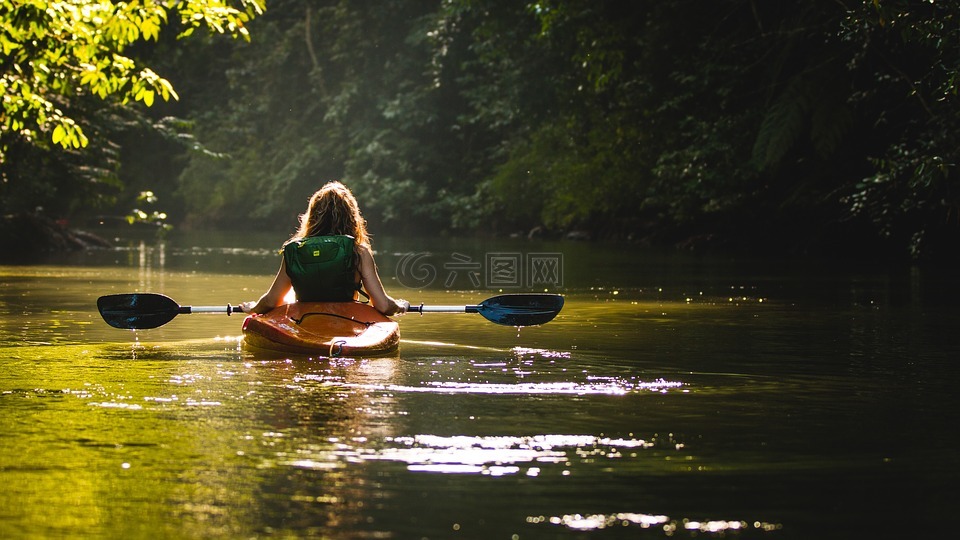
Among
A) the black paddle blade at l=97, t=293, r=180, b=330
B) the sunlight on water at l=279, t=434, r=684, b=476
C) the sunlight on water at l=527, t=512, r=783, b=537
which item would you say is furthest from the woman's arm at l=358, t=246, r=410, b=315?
the sunlight on water at l=527, t=512, r=783, b=537

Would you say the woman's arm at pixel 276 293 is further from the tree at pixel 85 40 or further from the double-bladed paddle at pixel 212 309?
the tree at pixel 85 40

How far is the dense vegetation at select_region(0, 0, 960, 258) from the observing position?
2219 cm

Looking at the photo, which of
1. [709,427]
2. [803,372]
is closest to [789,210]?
[803,372]

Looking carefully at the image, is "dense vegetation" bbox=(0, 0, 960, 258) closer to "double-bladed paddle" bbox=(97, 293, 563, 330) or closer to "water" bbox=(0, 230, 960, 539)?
"water" bbox=(0, 230, 960, 539)

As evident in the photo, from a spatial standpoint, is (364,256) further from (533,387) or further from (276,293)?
(533,387)

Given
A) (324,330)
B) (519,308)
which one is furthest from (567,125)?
(324,330)

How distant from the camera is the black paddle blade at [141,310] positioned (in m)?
11.7

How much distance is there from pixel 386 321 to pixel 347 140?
51.0m

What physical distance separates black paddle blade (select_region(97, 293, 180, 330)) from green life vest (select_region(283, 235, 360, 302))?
1.39 meters

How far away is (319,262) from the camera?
1093cm

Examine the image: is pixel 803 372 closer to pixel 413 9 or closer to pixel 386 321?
pixel 386 321

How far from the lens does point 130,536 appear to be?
4.90 meters

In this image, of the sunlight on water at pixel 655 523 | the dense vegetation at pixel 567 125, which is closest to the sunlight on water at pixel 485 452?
the sunlight on water at pixel 655 523

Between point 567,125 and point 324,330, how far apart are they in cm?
3069
